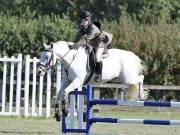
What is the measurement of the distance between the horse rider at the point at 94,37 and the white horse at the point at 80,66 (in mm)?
235

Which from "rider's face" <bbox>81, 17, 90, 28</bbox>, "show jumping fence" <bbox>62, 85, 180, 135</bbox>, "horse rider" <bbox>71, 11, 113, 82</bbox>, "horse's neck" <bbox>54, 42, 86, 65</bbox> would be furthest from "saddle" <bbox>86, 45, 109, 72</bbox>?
"show jumping fence" <bbox>62, 85, 180, 135</bbox>

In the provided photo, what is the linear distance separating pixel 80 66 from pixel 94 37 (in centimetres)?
76

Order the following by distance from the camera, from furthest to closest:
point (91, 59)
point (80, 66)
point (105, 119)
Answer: point (91, 59) < point (80, 66) < point (105, 119)

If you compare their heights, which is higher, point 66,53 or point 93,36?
point 93,36

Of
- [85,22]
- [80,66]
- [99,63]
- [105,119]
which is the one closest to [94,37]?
[85,22]

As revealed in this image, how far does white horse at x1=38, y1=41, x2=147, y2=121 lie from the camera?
16734mm

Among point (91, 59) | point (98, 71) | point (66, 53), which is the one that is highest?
point (66, 53)

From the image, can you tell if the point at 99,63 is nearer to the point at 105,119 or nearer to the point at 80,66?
the point at 80,66

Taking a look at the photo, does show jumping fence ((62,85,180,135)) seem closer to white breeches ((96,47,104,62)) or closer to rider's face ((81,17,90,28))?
white breeches ((96,47,104,62))

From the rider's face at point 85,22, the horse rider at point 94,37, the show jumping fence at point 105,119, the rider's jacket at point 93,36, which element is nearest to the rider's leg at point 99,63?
the horse rider at point 94,37

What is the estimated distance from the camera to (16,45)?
28031 mm

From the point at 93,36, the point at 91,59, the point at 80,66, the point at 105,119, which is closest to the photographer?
the point at 105,119

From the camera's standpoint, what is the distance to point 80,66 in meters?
17.3

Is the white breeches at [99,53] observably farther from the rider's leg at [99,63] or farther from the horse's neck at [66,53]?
the horse's neck at [66,53]
